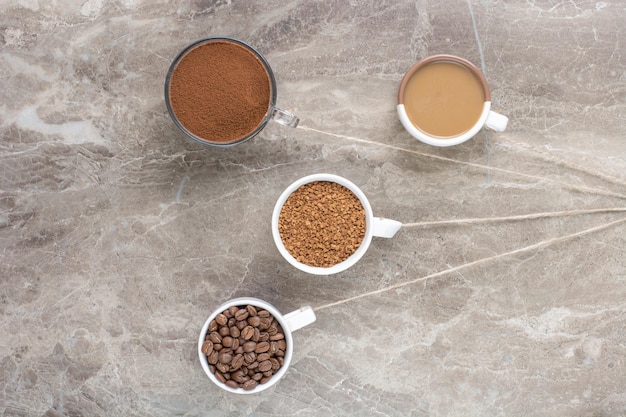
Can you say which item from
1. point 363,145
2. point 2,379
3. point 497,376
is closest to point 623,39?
point 363,145

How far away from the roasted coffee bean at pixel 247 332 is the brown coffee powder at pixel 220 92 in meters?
0.49

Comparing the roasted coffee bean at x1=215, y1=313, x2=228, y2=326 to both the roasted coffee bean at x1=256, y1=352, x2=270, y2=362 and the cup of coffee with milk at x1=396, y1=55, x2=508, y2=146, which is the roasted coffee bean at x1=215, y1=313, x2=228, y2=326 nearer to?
the roasted coffee bean at x1=256, y1=352, x2=270, y2=362

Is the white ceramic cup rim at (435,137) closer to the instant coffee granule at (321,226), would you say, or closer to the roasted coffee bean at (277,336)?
the instant coffee granule at (321,226)

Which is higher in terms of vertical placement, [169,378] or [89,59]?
[89,59]

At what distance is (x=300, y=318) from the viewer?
127 centimetres

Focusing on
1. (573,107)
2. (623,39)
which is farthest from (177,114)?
(623,39)

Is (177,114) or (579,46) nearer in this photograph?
(177,114)

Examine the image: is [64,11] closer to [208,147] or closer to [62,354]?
[208,147]

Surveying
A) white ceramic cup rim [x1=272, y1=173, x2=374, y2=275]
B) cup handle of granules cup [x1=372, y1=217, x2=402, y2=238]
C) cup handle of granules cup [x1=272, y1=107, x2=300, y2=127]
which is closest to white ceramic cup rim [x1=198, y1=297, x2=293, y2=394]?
white ceramic cup rim [x1=272, y1=173, x2=374, y2=275]

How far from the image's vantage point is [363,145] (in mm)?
1365

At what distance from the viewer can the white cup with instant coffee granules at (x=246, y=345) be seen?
1244 mm

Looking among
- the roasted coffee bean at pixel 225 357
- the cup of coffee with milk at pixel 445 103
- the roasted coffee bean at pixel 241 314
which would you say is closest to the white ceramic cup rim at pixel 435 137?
the cup of coffee with milk at pixel 445 103

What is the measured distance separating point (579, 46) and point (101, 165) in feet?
4.63

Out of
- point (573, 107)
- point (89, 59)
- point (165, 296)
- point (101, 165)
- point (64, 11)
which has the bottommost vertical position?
point (165, 296)
